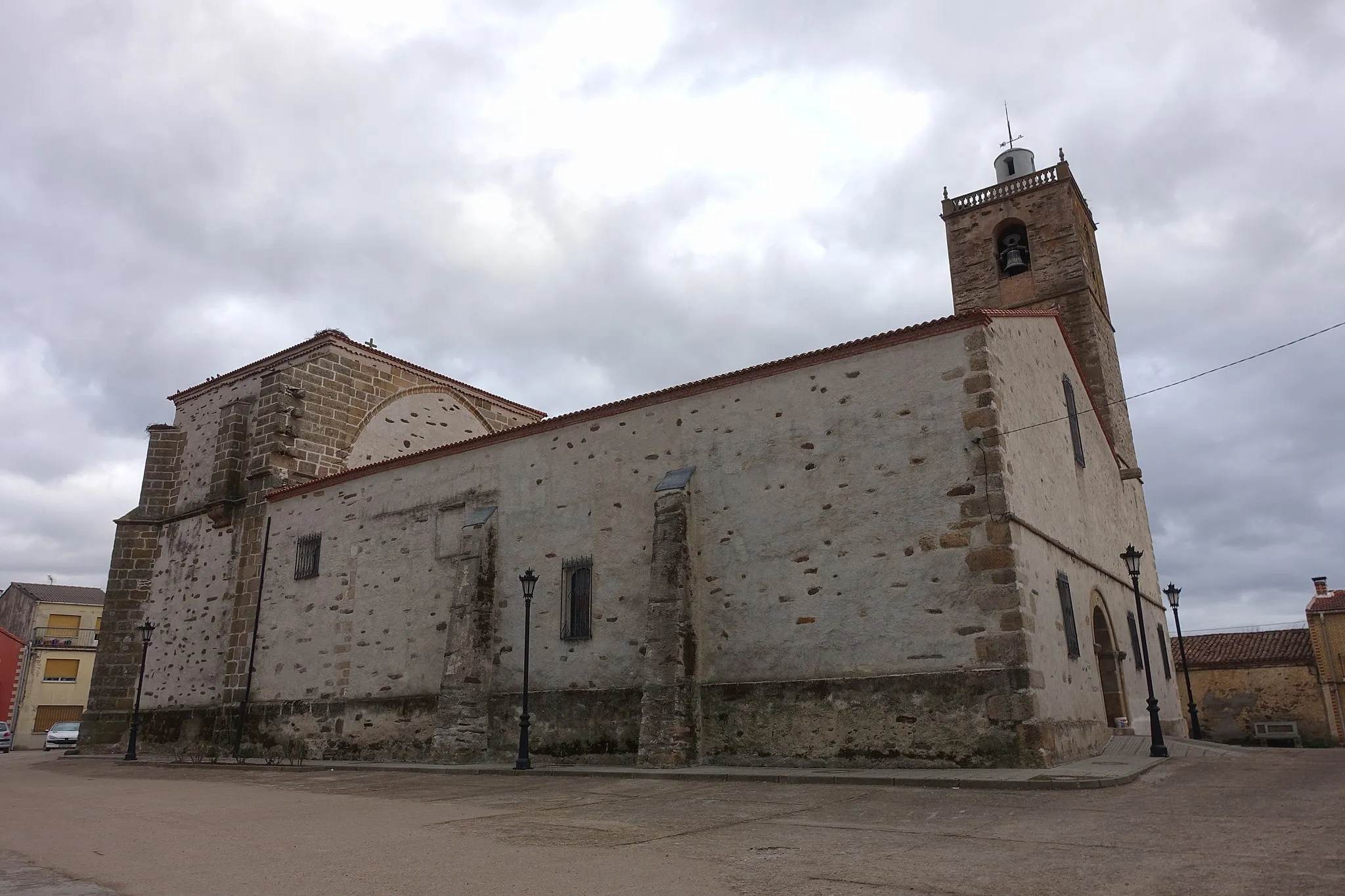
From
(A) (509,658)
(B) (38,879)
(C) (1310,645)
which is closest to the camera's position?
(B) (38,879)

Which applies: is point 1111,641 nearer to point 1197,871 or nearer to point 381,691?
point 1197,871

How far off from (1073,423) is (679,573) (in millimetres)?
8686

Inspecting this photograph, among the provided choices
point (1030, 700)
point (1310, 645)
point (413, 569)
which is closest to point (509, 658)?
point (413, 569)

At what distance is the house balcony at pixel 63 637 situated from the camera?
142 feet

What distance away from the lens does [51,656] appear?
42.9 meters

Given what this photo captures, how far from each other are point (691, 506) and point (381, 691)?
7.68 meters

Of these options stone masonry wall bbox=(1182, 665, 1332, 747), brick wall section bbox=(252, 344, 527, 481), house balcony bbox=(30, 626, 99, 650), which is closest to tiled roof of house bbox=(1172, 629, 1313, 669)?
stone masonry wall bbox=(1182, 665, 1332, 747)

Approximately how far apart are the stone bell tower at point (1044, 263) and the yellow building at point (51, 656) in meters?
41.0

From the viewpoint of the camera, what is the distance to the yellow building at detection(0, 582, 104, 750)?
41688 millimetres

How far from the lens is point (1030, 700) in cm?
1056

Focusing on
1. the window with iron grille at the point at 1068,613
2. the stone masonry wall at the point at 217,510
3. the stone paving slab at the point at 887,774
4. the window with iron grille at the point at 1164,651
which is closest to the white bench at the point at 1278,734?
the window with iron grille at the point at 1164,651

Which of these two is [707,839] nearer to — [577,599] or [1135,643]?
[577,599]

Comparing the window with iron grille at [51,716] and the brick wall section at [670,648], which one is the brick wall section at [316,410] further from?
the window with iron grille at [51,716]

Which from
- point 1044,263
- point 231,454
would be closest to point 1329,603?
point 1044,263
